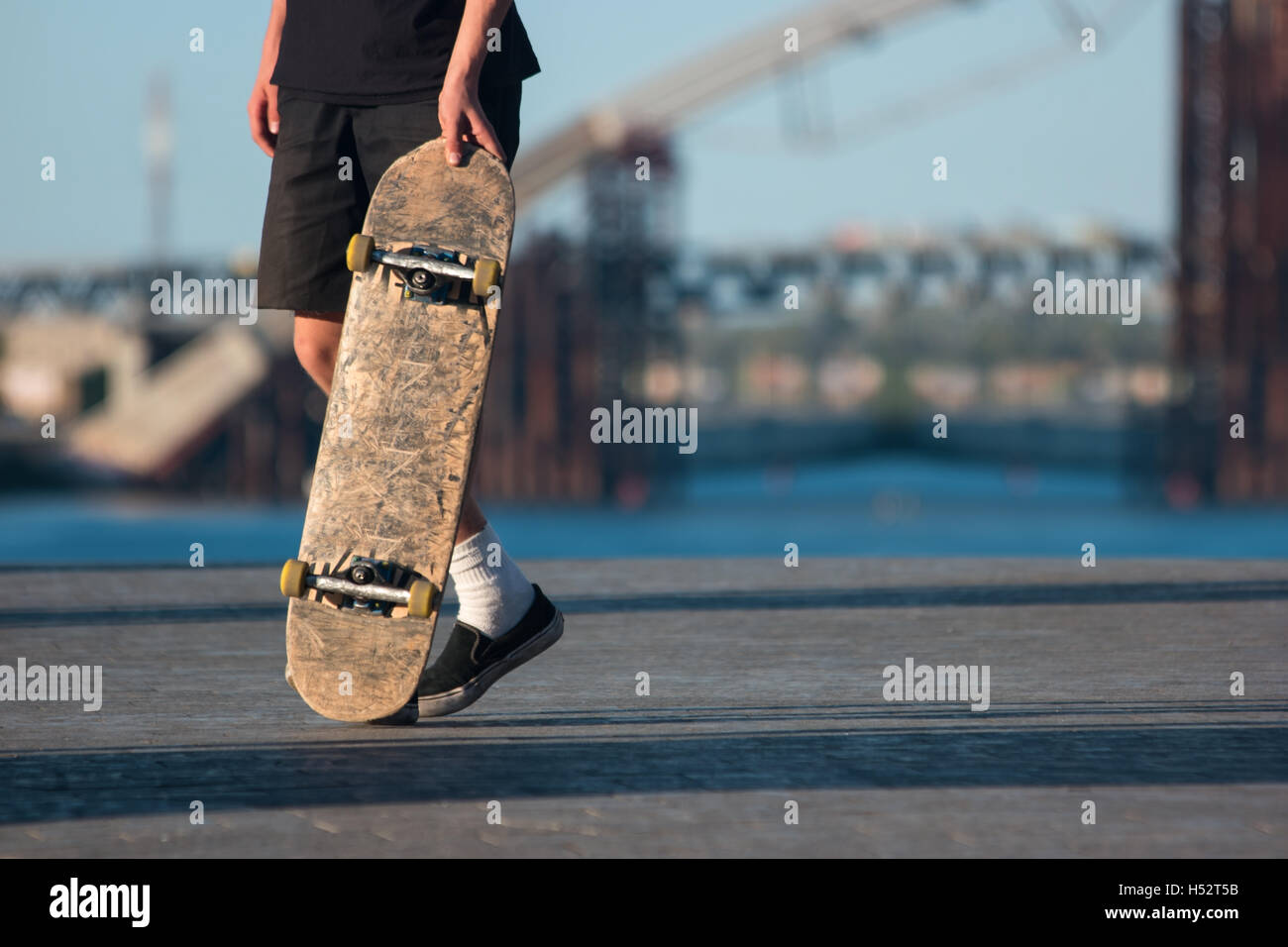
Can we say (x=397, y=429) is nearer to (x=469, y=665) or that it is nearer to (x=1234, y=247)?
(x=469, y=665)

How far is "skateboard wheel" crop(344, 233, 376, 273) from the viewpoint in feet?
15.3

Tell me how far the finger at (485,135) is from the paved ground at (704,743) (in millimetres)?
1501

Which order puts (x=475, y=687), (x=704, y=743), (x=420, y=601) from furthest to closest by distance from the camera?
1. (x=475, y=687)
2. (x=420, y=601)
3. (x=704, y=743)

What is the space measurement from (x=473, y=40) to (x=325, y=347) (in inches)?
37.1

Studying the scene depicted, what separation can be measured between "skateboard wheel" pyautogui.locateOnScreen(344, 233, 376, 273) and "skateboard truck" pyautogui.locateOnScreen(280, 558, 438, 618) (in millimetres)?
751

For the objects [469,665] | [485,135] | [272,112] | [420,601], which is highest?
[272,112]

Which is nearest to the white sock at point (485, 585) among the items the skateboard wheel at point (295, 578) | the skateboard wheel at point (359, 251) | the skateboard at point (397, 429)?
the skateboard at point (397, 429)

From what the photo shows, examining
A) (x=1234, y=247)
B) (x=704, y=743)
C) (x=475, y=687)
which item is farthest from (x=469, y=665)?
(x=1234, y=247)

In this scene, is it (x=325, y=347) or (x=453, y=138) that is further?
(x=325, y=347)

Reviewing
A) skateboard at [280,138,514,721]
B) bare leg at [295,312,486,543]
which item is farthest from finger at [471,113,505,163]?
bare leg at [295,312,486,543]

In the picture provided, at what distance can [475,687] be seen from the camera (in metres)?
4.90

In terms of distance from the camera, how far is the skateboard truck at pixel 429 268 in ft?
15.4

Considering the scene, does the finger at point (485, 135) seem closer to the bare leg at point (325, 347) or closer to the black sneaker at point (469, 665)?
the bare leg at point (325, 347)

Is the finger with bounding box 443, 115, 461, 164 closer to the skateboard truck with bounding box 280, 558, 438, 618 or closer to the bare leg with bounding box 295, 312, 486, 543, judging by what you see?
the bare leg with bounding box 295, 312, 486, 543
